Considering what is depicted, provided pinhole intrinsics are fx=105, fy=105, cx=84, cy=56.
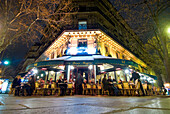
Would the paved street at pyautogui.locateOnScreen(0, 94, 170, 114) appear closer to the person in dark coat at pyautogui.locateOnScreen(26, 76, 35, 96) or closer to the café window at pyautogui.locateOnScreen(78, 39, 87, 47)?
the person in dark coat at pyautogui.locateOnScreen(26, 76, 35, 96)

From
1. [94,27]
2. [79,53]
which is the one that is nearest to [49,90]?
[79,53]

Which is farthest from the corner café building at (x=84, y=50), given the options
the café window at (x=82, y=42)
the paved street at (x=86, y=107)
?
the paved street at (x=86, y=107)

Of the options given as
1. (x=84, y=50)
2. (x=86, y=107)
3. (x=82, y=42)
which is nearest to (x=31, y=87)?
(x=84, y=50)

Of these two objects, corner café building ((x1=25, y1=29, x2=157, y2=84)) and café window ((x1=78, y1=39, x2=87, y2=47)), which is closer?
corner café building ((x1=25, y1=29, x2=157, y2=84))

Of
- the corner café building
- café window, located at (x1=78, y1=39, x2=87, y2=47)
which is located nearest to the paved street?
the corner café building

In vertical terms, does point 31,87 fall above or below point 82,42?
below

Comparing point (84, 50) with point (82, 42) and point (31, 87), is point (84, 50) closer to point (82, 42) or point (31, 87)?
point (82, 42)

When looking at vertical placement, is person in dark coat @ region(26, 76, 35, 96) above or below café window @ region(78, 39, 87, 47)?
below

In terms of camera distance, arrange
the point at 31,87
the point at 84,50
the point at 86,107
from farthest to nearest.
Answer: the point at 84,50 < the point at 31,87 < the point at 86,107

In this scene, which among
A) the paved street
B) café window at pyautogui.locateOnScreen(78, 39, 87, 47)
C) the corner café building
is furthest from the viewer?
café window at pyautogui.locateOnScreen(78, 39, 87, 47)

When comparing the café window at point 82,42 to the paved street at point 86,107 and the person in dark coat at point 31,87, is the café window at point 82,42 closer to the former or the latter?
the person in dark coat at point 31,87

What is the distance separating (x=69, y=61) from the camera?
9.14 meters

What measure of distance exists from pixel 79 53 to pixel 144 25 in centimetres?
796

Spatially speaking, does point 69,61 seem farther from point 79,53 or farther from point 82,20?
point 82,20
